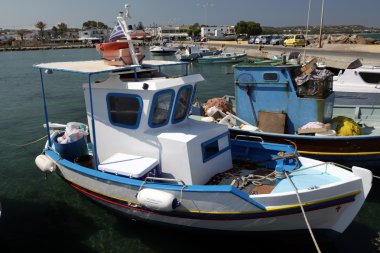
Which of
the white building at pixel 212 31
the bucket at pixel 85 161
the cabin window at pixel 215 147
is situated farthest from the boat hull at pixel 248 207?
the white building at pixel 212 31

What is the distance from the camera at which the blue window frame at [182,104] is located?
6.84 meters

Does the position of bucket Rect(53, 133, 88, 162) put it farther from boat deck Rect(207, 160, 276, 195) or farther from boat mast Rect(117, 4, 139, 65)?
boat deck Rect(207, 160, 276, 195)

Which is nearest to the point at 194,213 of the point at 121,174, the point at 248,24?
the point at 121,174

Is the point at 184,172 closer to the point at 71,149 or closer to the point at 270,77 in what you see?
the point at 71,149

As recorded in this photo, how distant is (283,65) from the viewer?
391 inches

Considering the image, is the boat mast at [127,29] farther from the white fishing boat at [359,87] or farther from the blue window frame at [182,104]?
the white fishing boat at [359,87]

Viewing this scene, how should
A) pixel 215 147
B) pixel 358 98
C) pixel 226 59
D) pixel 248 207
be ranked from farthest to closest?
pixel 226 59
pixel 358 98
pixel 215 147
pixel 248 207

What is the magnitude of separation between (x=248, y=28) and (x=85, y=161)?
106 meters

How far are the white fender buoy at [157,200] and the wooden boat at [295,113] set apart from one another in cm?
413

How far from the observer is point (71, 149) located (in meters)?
8.07

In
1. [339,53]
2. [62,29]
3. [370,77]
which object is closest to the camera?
[370,77]

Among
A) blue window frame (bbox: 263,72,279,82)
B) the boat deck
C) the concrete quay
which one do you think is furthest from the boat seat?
the concrete quay

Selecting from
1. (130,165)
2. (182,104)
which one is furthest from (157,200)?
(182,104)

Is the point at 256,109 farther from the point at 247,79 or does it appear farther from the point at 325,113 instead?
the point at 325,113
